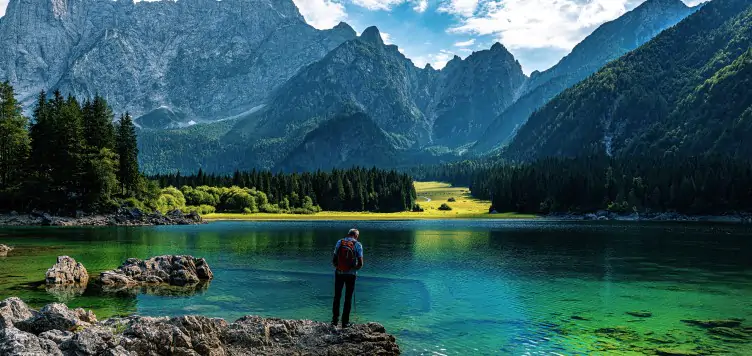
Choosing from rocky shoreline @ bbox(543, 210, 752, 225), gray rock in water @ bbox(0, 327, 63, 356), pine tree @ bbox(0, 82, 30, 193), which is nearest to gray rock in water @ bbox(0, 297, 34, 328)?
gray rock in water @ bbox(0, 327, 63, 356)

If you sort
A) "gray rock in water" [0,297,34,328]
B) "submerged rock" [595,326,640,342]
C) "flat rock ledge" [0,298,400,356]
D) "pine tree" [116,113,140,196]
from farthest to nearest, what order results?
"pine tree" [116,113,140,196] → "submerged rock" [595,326,640,342] → "gray rock in water" [0,297,34,328] → "flat rock ledge" [0,298,400,356]

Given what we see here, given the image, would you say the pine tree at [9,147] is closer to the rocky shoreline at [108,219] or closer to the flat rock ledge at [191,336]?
the rocky shoreline at [108,219]

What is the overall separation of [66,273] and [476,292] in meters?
35.1

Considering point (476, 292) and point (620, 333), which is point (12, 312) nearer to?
point (620, 333)

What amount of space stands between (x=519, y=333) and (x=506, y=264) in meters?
33.9

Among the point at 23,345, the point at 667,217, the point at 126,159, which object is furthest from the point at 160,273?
the point at 667,217

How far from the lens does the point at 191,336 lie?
21.8 meters

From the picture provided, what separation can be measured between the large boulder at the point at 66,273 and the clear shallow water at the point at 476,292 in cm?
177

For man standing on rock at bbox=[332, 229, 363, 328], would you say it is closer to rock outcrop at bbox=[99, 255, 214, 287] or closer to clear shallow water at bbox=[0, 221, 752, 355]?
clear shallow water at bbox=[0, 221, 752, 355]

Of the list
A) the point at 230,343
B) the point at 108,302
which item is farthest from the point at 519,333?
the point at 108,302

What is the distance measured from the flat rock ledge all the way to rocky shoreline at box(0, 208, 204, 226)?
109766 millimetres

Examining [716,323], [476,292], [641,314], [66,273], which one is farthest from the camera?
[66,273]

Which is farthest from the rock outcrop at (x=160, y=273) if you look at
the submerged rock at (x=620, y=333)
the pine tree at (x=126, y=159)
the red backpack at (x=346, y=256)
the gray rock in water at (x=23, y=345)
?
the pine tree at (x=126, y=159)

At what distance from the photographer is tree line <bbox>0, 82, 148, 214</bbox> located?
11769 centimetres
